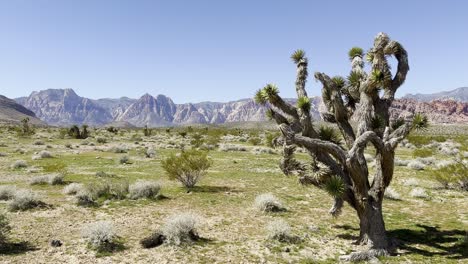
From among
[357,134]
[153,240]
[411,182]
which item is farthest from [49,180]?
[411,182]

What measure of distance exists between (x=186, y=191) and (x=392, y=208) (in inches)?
406

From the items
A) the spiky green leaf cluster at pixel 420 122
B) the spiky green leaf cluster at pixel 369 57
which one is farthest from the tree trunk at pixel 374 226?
the spiky green leaf cluster at pixel 369 57

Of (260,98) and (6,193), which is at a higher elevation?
(260,98)

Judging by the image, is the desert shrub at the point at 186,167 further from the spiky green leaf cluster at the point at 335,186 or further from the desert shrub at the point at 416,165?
the desert shrub at the point at 416,165

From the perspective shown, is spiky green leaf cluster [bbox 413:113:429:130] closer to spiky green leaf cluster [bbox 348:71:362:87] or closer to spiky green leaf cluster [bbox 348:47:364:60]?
spiky green leaf cluster [bbox 348:71:362:87]

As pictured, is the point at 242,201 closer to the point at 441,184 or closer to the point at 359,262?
the point at 359,262

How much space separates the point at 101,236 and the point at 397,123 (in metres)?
10.00

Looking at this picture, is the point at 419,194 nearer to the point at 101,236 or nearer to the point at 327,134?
the point at 327,134

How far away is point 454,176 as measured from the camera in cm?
2072

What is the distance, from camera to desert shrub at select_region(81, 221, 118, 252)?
11.0m

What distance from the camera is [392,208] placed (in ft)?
56.0

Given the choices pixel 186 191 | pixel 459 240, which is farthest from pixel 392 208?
pixel 186 191

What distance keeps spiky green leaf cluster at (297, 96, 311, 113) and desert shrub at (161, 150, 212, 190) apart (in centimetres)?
951

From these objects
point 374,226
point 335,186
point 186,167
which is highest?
point 335,186
